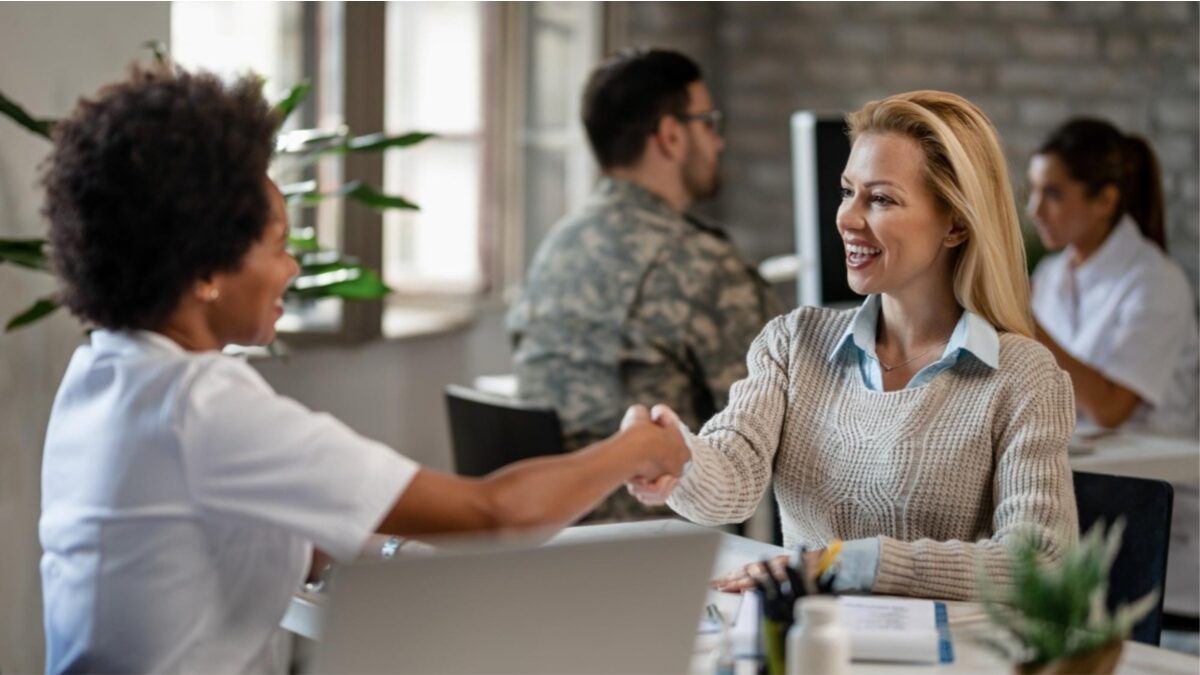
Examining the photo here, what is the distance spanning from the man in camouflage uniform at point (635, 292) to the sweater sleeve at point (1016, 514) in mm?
1376

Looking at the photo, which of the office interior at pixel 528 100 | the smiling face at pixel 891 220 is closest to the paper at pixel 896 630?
the smiling face at pixel 891 220

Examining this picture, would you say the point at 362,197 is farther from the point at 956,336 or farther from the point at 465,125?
the point at 465,125

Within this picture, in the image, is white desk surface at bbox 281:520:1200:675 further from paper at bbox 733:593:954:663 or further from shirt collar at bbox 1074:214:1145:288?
shirt collar at bbox 1074:214:1145:288

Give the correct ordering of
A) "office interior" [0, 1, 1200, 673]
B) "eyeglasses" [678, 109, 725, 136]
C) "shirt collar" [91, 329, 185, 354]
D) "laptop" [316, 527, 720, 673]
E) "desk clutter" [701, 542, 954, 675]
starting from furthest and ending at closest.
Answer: "office interior" [0, 1, 1200, 673] → "eyeglasses" [678, 109, 725, 136] → "shirt collar" [91, 329, 185, 354] → "desk clutter" [701, 542, 954, 675] → "laptop" [316, 527, 720, 673]

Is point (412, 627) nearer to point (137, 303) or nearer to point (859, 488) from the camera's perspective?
point (137, 303)

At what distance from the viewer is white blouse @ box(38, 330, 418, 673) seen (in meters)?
1.32

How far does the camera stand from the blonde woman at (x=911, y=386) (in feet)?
6.37

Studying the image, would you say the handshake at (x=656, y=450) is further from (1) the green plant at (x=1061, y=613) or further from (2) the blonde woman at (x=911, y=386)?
(1) the green plant at (x=1061, y=613)

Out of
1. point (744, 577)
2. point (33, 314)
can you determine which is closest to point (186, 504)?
point (744, 577)

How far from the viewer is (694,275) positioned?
333 centimetres

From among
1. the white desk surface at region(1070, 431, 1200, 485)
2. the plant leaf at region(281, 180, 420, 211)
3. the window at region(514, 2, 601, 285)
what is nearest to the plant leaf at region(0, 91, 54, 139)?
the plant leaf at region(281, 180, 420, 211)

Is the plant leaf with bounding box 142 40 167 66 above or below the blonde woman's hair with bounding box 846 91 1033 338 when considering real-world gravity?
above

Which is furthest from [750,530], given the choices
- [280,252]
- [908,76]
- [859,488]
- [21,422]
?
[280,252]

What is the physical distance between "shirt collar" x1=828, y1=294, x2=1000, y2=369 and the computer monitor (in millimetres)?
1420
